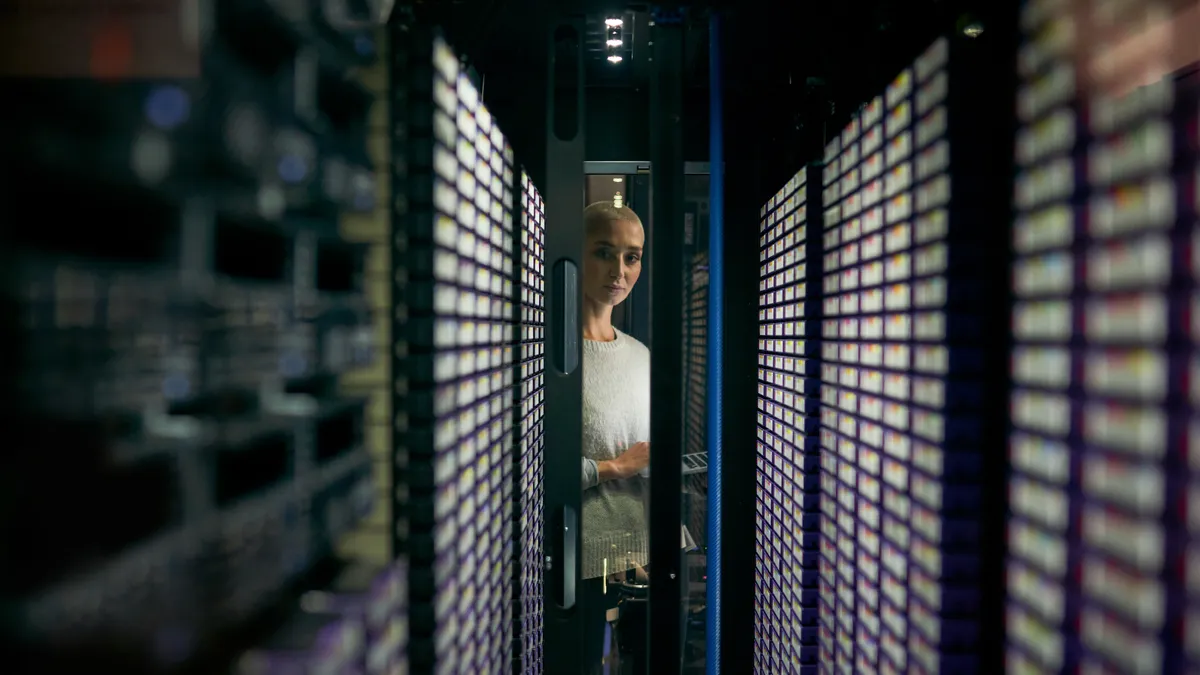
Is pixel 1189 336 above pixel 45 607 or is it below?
above

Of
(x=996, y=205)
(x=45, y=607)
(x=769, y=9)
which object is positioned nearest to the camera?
(x=45, y=607)

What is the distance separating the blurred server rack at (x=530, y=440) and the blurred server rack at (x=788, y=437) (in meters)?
0.39

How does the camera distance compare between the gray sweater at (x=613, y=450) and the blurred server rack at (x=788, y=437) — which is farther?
the gray sweater at (x=613, y=450)

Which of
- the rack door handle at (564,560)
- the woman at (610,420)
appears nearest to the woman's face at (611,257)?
the woman at (610,420)

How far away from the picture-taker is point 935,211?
56cm

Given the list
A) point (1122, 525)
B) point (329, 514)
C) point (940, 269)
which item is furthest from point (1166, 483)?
point (329, 514)

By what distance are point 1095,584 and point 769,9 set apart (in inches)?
29.1

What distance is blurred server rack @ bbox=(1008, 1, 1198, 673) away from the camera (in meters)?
0.37

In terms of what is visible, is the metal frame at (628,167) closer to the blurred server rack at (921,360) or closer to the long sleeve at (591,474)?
the blurred server rack at (921,360)

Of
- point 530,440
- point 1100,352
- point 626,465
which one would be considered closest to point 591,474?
point 626,465

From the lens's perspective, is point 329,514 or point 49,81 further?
point 329,514

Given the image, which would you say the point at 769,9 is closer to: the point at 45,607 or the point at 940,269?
the point at 940,269

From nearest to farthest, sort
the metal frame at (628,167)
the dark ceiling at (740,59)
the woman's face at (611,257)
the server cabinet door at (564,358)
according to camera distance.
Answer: the dark ceiling at (740,59) → the server cabinet door at (564,358) → the metal frame at (628,167) → the woman's face at (611,257)

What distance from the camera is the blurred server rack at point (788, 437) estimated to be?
0.84 meters
